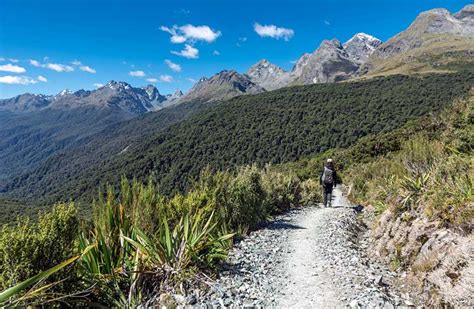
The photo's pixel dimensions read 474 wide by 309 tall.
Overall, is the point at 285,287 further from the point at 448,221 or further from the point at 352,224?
the point at 352,224

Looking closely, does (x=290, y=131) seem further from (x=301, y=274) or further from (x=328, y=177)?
(x=301, y=274)

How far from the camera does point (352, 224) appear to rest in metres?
10.9

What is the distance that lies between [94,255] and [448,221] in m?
5.53

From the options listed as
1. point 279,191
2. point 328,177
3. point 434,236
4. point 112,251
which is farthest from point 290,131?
point 112,251

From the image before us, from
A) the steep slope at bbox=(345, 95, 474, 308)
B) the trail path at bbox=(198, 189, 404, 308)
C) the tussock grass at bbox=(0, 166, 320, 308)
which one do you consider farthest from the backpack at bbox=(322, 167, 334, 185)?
the tussock grass at bbox=(0, 166, 320, 308)

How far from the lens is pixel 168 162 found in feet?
557

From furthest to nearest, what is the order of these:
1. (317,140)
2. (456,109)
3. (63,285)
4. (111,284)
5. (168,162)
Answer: (168,162), (317,140), (456,109), (111,284), (63,285)

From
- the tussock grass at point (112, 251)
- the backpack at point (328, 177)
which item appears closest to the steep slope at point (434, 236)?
the tussock grass at point (112, 251)

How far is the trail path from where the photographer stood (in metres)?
5.11

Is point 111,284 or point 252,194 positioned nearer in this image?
point 111,284

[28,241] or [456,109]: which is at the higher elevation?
[456,109]

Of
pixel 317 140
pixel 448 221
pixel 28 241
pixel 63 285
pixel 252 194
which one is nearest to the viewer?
pixel 28 241

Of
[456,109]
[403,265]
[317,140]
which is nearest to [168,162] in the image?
[317,140]

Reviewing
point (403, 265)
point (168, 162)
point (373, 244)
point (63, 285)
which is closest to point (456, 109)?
point (373, 244)
